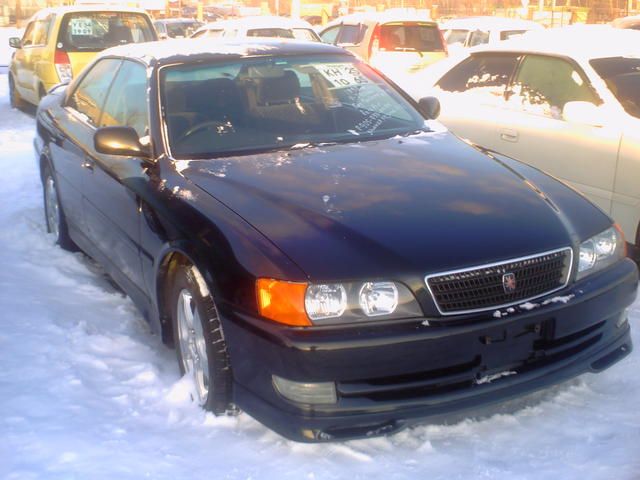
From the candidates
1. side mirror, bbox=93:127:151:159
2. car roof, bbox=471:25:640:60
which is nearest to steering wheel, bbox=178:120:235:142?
side mirror, bbox=93:127:151:159

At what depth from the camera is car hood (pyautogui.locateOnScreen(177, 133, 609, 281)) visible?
3133 millimetres

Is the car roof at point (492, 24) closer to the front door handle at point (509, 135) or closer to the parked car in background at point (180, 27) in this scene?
the front door handle at point (509, 135)

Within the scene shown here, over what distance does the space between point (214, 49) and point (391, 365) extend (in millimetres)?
2458

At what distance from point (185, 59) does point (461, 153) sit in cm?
Answer: 156

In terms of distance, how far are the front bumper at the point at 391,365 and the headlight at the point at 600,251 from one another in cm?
24

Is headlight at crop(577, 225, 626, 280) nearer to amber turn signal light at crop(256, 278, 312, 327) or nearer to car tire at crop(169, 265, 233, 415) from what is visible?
amber turn signal light at crop(256, 278, 312, 327)

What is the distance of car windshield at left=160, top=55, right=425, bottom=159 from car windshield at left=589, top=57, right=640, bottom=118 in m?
1.61

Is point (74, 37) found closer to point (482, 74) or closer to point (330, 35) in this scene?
point (330, 35)

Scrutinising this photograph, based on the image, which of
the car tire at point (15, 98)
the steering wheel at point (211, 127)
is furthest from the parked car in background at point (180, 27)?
the steering wheel at point (211, 127)

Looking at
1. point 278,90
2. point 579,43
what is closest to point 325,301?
point 278,90

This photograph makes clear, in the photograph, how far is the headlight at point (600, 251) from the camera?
11.4 feet

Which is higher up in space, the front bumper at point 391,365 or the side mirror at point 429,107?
the side mirror at point 429,107

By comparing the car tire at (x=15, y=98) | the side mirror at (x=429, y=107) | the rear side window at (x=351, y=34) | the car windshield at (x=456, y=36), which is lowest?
the car tire at (x=15, y=98)

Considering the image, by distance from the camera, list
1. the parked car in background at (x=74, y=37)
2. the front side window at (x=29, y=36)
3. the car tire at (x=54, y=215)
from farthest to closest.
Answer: the front side window at (x=29, y=36) → the parked car in background at (x=74, y=37) → the car tire at (x=54, y=215)
